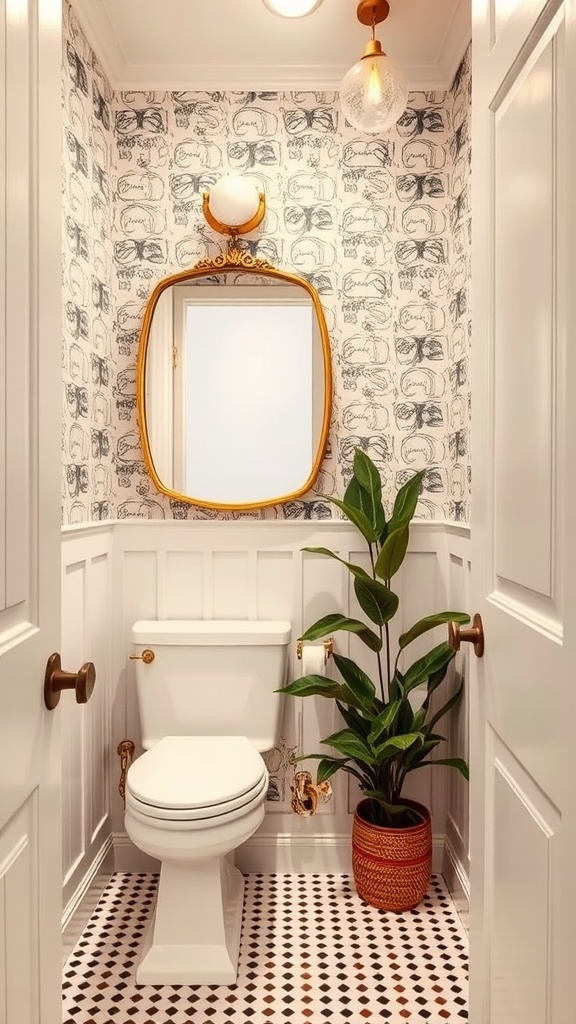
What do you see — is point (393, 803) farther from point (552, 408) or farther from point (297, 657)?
point (552, 408)

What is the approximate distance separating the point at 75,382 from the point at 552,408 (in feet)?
4.91

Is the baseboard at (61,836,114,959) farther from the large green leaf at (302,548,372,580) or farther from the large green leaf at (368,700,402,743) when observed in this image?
the large green leaf at (302,548,372,580)

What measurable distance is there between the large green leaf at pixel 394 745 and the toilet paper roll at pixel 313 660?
0.27 meters

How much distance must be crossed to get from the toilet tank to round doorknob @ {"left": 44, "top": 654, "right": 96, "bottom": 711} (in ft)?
4.12

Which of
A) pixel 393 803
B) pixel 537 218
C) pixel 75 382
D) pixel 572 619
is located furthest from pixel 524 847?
pixel 75 382

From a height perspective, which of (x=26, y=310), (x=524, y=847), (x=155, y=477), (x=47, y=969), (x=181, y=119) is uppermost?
(x=181, y=119)

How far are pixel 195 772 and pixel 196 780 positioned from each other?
0.05 meters

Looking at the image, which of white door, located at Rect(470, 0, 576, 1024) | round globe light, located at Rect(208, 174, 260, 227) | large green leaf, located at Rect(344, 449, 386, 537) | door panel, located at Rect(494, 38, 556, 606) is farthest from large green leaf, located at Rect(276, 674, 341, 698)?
round globe light, located at Rect(208, 174, 260, 227)

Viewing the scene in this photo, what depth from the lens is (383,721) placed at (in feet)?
6.68

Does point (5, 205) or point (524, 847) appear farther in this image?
point (524, 847)

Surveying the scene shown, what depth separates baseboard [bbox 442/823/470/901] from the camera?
2113 mm

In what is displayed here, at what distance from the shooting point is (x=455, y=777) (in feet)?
7.59

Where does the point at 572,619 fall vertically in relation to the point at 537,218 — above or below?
below

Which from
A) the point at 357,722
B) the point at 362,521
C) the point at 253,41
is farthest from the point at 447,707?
the point at 253,41
